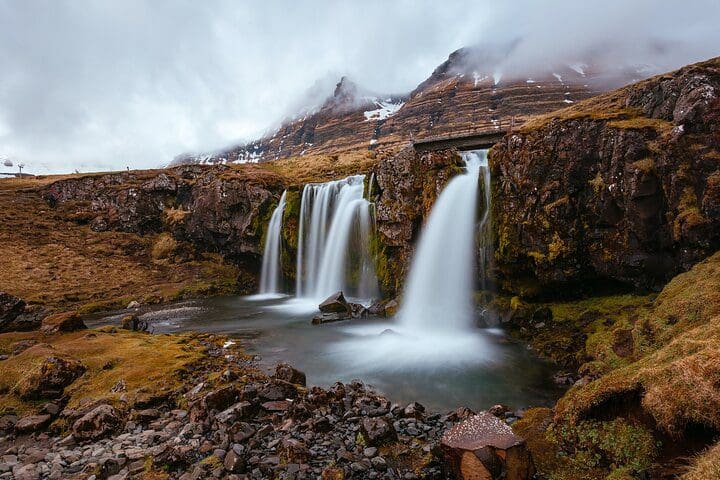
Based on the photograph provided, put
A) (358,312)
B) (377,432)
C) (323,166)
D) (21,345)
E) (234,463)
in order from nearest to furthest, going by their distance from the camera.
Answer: (234,463) → (377,432) → (21,345) → (358,312) → (323,166)

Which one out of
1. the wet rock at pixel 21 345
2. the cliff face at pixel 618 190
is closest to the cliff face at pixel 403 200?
the cliff face at pixel 618 190

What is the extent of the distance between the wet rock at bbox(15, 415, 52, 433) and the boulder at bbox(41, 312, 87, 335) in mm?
11491

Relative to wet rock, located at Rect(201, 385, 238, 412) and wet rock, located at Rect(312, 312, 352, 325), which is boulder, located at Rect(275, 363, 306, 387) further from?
wet rock, located at Rect(312, 312, 352, 325)

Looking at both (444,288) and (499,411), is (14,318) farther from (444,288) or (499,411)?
(499,411)

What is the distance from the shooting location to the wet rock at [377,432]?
7531 mm

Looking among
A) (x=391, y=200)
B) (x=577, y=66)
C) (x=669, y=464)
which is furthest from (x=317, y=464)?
(x=577, y=66)

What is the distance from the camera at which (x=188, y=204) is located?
51.8 m

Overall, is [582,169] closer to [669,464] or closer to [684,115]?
[684,115]

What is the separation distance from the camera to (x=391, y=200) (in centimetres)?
2694

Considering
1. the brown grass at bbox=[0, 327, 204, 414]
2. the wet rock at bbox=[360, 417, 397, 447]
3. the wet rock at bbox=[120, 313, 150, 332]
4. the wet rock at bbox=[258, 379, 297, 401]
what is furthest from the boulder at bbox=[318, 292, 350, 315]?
the wet rock at bbox=[360, 417, 397, 447]

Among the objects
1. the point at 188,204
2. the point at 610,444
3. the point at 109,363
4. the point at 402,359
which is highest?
the point at 188,204

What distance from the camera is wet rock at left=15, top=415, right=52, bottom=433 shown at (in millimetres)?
8984

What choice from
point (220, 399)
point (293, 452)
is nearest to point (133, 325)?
point (220, 399)

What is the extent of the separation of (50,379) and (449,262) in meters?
19.3
